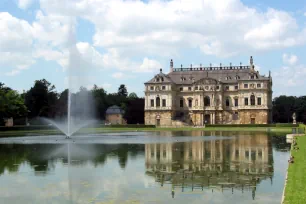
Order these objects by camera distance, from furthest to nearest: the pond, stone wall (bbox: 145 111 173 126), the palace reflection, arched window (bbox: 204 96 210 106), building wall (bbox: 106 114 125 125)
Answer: building wall (bbox: 106 114 125 125)
stone wall (bbox: 145 111 173 126)
arched window (bbox: 204 96 210 106)
the palace reflection
the pond

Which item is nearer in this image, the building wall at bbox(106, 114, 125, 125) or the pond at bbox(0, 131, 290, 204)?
the pond at bbox(0, 131, 290, 204)

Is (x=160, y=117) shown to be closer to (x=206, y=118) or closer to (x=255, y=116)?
(x=206, y=118)

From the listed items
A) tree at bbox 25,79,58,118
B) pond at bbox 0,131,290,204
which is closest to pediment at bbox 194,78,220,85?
tree at bbox 25,79,58,118

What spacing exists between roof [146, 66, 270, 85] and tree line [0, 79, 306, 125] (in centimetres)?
941

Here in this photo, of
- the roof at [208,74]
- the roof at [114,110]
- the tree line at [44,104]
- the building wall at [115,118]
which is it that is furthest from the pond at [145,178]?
the roof at [114,110]

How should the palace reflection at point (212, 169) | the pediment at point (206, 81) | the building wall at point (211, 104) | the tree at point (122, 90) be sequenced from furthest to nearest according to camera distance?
1. the tree at point (122, 90)
2. the pediment at point (206, 81)
3. the building wall at point (211, 104)
4. the palace reflection at point (212, 169)

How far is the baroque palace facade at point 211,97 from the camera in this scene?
7806cm

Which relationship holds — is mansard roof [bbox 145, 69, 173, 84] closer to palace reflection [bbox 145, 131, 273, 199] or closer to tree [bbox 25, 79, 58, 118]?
tree [bbox 25, 79, 58, 118]

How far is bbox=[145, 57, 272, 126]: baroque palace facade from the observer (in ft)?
256

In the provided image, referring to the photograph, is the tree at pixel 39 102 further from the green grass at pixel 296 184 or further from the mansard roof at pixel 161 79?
the green grass at pixel 296 184

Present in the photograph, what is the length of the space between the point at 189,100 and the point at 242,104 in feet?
35.9

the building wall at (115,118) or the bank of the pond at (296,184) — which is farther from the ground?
the building wall at (115,118)

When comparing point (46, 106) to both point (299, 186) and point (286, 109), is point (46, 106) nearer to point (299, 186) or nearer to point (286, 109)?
point (286, 109)

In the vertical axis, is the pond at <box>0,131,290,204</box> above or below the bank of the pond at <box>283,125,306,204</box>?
below
